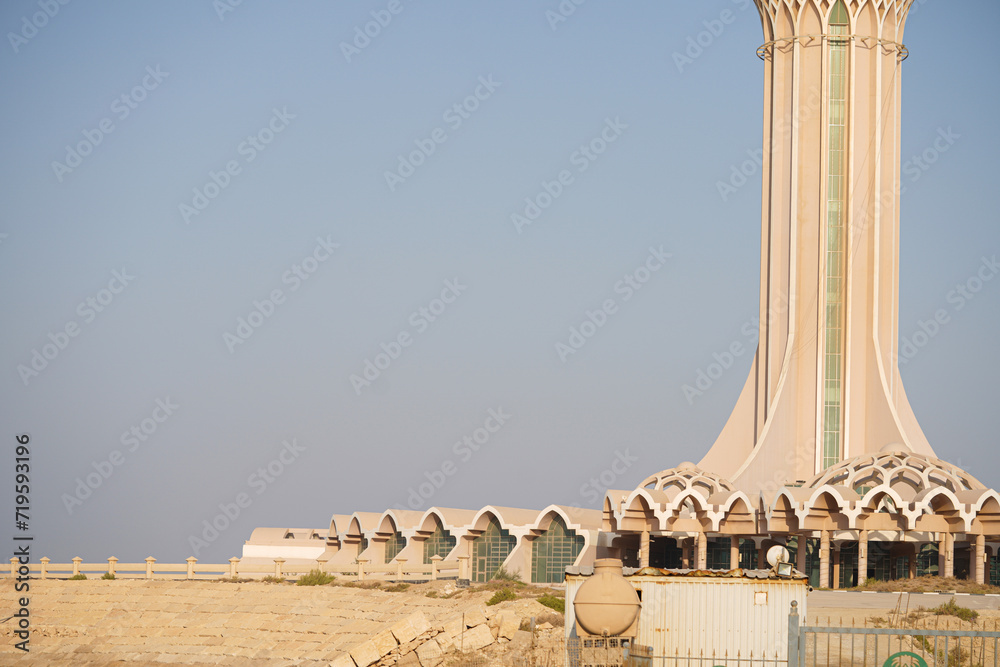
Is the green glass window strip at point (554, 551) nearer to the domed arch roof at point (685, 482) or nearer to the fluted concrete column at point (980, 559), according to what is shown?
the domed arch roof at point (685, 482)

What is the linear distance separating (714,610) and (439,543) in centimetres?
3017

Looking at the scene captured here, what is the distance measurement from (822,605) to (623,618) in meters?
12.2

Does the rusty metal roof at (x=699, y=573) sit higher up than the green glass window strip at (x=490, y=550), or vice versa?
the rusty metal roof at (x=699, y=573)

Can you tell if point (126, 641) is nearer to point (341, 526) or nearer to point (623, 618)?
point (623, 618)

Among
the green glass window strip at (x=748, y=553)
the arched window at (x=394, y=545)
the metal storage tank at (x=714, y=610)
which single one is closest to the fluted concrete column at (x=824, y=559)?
the green glass window strip at (x=748, y=553)

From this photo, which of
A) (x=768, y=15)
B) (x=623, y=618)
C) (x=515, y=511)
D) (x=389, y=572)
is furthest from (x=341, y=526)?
(x=623, y=618)

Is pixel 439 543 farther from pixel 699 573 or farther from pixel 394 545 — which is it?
pixel 699 573

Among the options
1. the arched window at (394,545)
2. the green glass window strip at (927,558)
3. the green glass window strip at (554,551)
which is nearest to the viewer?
the green glass window strip at (927,558)

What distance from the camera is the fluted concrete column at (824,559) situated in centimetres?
3781

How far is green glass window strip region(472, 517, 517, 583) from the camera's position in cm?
4631

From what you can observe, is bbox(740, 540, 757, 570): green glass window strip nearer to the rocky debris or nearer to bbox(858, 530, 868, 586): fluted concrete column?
bbox(858, 530, 868, 586): fluted concrete column


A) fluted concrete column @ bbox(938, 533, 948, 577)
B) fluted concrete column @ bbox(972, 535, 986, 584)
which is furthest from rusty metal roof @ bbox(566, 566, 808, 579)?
fluted concrete column @ bbox(972, 535, 986, 584)

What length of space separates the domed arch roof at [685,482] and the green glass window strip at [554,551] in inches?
153

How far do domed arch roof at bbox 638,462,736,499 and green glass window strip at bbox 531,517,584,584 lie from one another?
3.87 metres
